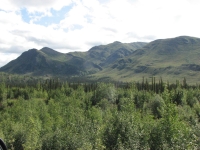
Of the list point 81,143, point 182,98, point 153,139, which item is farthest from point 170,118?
point 182,98

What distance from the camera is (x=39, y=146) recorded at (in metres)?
34.7

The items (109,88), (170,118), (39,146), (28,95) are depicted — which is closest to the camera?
(170,118)

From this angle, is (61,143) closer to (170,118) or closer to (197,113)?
(170,118)

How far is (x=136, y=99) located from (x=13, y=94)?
9795 cm

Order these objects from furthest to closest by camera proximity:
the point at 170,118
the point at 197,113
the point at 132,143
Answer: the point at 197,113, the point at 170,118, the point at 132,143

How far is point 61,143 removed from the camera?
32.3 meters

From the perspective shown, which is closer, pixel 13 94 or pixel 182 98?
pixel 182 98

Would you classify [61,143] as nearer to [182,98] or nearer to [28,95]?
[182,98]

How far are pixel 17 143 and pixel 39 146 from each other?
1507 cm

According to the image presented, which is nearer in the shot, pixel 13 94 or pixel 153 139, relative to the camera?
pixel 153 139

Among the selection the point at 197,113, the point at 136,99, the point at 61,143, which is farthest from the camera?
the point at 136,99

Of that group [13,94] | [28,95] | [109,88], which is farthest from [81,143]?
[13,94]

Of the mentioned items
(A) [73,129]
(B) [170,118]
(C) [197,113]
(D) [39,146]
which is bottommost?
(C) [197,113]

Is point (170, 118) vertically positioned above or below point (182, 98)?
above
